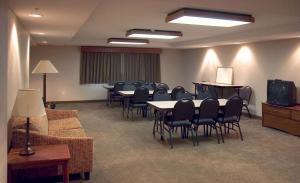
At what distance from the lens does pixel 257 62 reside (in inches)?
291

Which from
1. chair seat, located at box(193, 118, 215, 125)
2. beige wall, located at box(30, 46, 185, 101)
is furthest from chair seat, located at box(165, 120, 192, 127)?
beige wall, located at box(30, 46, 185, 101)

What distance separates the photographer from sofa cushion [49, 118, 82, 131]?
4311 millimetres

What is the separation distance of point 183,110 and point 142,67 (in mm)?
6113

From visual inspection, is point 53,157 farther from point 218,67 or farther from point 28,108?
point 218,67

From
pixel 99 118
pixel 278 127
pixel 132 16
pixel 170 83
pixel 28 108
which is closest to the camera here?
pixel 28 108

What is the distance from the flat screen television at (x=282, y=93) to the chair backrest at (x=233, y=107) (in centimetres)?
139

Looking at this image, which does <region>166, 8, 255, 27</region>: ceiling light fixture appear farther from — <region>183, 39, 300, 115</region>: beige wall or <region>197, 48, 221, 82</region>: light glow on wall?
<region>197, 48, 221, 82</region>: light glow on wall

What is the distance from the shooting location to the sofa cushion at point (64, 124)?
14.1 feet

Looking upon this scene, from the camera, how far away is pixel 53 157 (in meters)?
2.76

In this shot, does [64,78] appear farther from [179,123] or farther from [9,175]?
→ [9,175]

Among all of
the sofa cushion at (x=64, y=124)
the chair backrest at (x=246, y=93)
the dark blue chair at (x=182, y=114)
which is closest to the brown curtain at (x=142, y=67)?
the chair backrest at (x=246, y=93)

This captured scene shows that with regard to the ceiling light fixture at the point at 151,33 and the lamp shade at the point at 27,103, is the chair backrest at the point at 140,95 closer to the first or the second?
the ceiling light fixture at the point at 151,33

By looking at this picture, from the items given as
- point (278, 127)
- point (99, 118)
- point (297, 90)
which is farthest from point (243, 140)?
point (99, 118)

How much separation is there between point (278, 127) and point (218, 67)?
351cm
